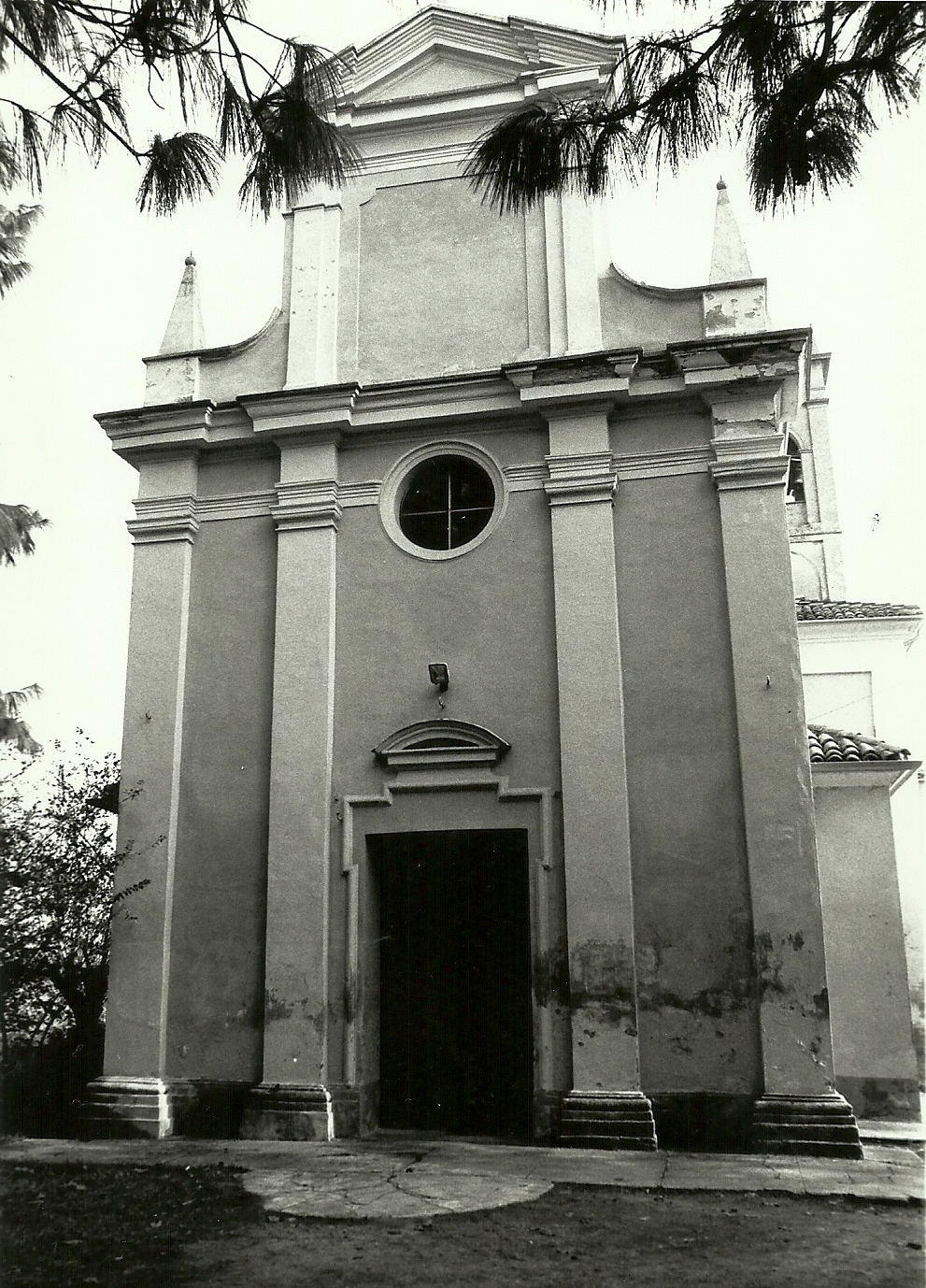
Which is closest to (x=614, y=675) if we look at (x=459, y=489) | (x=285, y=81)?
(x=459, y=489)

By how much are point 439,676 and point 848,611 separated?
10.1 m

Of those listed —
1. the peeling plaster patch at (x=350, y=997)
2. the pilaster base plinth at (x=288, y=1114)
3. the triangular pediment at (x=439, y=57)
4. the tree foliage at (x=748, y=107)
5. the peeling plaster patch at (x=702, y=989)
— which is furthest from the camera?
the triangular pediment at (x=439, y=57)

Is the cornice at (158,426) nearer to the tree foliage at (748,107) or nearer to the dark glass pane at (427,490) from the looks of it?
the dark glass pane at (427,490)

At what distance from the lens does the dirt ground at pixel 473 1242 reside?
5234 millimetres

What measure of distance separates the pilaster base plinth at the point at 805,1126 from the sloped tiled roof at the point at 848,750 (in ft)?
10.1

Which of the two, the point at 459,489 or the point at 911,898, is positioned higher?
the point at 459,489

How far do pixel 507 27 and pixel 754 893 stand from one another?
8845 millimetres

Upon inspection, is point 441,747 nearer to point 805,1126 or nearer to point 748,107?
point 805,1126

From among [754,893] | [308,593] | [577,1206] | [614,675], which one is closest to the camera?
[577,1206]

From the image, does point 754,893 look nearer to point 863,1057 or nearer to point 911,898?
point 863,1057

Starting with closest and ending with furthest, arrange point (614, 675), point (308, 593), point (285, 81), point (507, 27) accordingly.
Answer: point (285, 81)
point (614, 675)
point (308, 593)
point (507, 27)

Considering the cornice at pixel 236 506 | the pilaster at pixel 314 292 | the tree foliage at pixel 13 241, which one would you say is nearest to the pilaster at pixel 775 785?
the pilaster at pixel 314 292

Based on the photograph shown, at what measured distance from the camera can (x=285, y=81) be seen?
511 cm

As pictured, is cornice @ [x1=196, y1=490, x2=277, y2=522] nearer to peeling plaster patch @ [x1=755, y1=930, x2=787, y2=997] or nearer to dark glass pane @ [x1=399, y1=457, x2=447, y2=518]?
dark glass pane @ [x1=399, y1=457, x2=447, y2=518]
